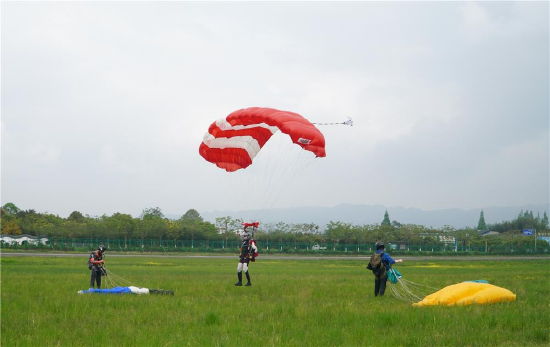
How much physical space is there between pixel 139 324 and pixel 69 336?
145 centimetres

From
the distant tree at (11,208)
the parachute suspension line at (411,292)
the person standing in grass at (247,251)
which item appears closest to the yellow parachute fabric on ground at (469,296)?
the parachute suspension line at (411,292)

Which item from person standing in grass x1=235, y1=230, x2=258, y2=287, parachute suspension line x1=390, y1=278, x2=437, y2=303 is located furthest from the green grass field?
person standing in grass x1=235, y1=230, x2=258, y2=287

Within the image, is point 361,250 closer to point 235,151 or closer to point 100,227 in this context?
point 100,227

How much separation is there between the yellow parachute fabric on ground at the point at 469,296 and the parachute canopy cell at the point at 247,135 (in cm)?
595

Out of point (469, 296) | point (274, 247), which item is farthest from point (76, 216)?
point (469, 296)

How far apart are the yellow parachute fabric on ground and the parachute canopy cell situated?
5952 mm

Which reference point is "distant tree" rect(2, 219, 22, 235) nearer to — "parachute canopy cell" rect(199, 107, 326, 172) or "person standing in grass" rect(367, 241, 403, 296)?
"parachute canopy cell" rect(199, 107, 326, 172)

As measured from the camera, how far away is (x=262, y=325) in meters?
10.1

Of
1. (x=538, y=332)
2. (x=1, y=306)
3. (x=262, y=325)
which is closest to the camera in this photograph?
(x=538, y=332)

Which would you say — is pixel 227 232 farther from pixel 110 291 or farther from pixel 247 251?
pixel 110 291

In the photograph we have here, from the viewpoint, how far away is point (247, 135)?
66.8 feet

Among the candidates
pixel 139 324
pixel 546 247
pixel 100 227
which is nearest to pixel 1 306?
pixel 139 324

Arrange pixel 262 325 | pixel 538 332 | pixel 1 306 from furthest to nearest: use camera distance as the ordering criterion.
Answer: pixel 1 306 → pixel 262 325 → pixel 538 332

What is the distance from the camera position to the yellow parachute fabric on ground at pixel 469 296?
41.1ft
